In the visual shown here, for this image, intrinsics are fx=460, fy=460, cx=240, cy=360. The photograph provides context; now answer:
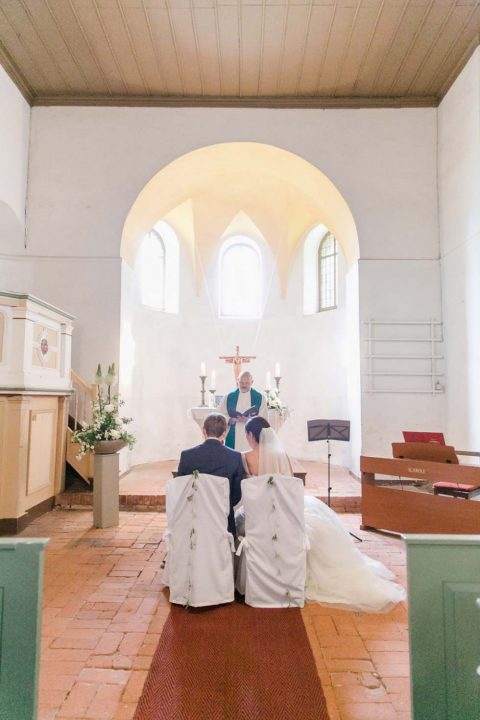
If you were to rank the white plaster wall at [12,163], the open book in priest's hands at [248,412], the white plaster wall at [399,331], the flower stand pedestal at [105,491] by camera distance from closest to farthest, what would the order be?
the flower stand pedestal at [105,491]
the open book in priest's hands at [248,412]
the white plaster wall at [12,163]
the white plaster wall at [399,331]

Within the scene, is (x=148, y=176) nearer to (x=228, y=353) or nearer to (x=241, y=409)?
(x=241, y=409)

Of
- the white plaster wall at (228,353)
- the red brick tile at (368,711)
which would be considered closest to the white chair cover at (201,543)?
the red brick tile at (368,711)

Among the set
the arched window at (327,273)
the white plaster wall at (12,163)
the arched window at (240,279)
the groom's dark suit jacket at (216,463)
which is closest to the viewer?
the groom's dark suit jacket at (216,463)

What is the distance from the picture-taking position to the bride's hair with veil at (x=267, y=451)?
3.78 metres

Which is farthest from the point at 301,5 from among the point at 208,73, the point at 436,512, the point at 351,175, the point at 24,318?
the point at 436,512

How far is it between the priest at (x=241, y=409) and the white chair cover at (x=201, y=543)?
9.52 feet

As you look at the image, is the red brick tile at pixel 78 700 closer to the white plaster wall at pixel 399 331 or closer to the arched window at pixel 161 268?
the white plaster wall at pixel 399 331

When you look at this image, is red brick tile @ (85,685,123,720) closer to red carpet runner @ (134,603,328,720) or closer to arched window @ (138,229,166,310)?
red carpet runner @ (134,603,328,720)

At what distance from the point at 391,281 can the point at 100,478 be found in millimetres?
5350

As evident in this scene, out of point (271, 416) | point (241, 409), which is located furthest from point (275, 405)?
point (241, 409)

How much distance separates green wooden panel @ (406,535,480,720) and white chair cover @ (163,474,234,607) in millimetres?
1779

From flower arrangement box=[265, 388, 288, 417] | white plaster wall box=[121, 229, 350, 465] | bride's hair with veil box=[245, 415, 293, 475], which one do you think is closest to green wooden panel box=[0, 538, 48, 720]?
bride's hair with veil box=[245, 415, 293, 475]

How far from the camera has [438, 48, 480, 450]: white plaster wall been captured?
626 cm

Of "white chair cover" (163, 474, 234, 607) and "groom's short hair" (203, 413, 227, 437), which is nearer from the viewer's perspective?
"white chair cover" (163, 474, 234, 607)
